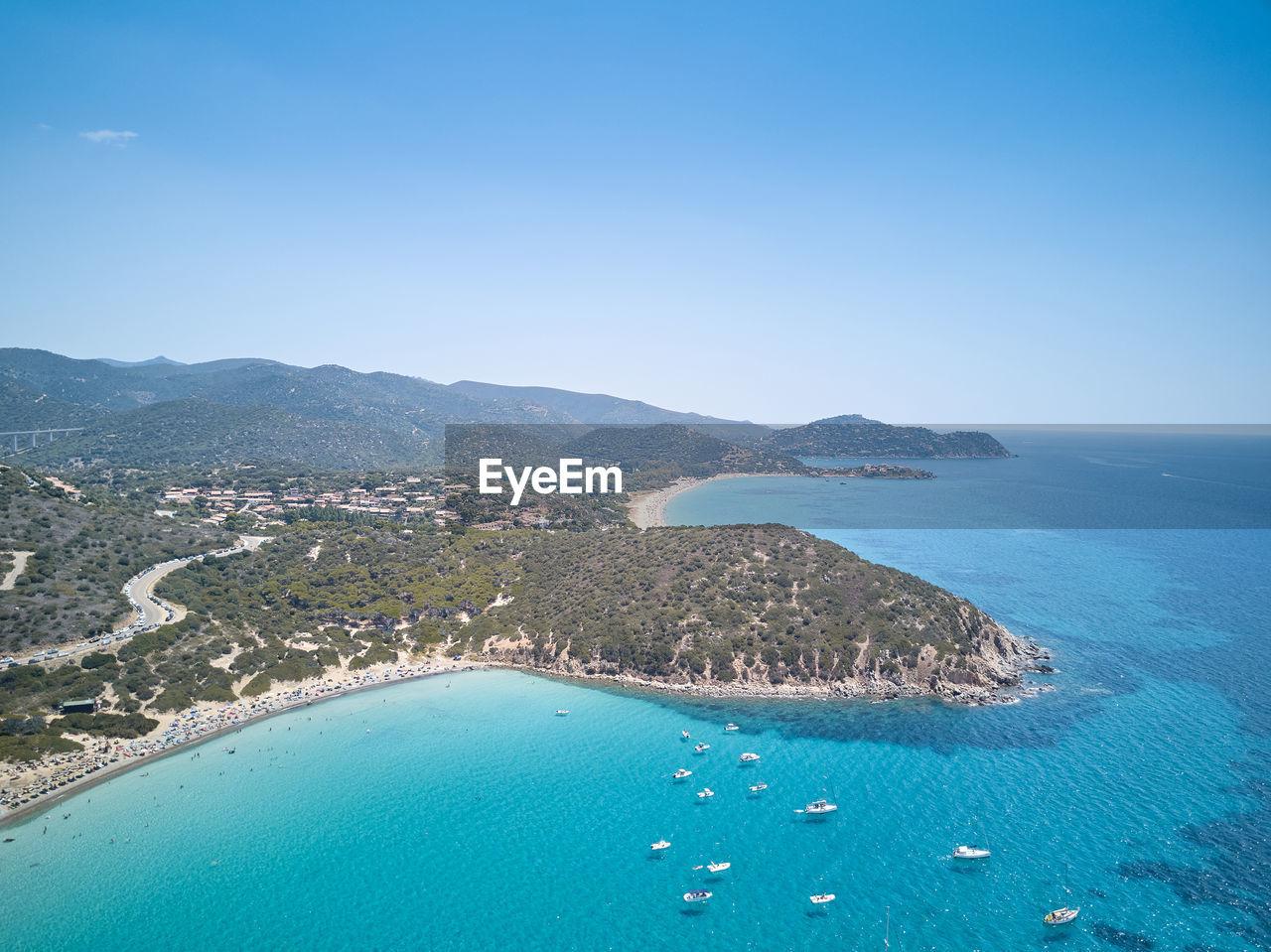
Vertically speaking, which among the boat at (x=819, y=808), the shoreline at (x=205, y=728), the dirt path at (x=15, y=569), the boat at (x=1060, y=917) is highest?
the dirt path at (x=15, y=569)

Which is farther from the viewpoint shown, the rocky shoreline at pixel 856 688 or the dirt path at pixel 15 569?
the dirt path at pixel 15 569

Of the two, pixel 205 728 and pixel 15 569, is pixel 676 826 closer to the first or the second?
pixel 205 728

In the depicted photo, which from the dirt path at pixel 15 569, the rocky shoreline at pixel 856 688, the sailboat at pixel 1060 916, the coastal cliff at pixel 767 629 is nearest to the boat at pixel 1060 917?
the sailboat at pixel 1060 916

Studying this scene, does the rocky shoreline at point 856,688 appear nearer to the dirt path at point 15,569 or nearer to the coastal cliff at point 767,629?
the coastal cliff at point 767,629

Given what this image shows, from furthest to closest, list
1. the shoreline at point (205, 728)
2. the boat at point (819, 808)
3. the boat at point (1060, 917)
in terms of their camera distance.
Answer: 1. the shoreline at point (205, 728)
2. the boat at point (819, 808)
3. the boat at point (1060, 917)

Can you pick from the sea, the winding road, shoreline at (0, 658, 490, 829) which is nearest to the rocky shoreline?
the sea

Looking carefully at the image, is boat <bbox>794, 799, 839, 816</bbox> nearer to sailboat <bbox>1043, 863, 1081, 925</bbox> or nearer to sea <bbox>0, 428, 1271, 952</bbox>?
sea <bbox>0, 428, 1271, 952</bbox>
